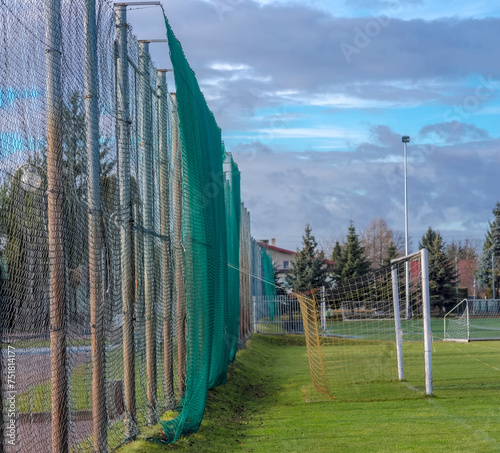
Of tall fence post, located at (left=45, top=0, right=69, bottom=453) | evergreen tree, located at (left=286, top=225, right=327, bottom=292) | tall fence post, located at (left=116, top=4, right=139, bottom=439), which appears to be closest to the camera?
tall fence post, located at (left=45, top=0, right=69, bottom=453)

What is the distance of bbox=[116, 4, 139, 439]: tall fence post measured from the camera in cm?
766

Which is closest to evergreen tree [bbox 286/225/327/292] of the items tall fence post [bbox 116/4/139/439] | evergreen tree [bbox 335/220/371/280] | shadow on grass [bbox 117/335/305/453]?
evergreen tree [bbox 335/220/371/280]

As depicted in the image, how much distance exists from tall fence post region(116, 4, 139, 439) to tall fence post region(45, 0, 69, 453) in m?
2.35

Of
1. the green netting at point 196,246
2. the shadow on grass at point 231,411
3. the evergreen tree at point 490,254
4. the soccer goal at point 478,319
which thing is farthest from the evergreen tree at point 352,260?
the green netting at point 196,246

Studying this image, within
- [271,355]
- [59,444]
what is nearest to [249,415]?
[59,444]

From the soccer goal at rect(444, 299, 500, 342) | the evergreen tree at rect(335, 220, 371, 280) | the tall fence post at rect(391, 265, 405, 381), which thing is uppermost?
the evergreen tree at rect(335, 220, 371, 280)

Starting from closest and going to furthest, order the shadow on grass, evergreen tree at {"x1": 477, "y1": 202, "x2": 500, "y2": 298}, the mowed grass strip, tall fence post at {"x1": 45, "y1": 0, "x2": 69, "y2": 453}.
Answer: tall fence post at {"x1": 45, "y1": 0, "x2": 69, "y2": 453} < the shadow on grass < the mowed grass strip < evergreen tree at {"x1": 477, "y1": 202, "x2": 500, "y2": 298}

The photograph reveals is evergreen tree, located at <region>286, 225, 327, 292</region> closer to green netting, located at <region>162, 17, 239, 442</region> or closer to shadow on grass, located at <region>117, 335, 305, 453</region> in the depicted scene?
shadow on grass, located at <region>117, 335, 305, 453</region>

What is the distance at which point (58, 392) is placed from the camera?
5.21 meters

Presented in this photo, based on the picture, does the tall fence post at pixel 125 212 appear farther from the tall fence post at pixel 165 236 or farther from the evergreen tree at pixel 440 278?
the evergreen tree at pixel 440 278

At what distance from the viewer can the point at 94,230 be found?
20.5ft

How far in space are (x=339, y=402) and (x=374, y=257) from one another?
77.4 m

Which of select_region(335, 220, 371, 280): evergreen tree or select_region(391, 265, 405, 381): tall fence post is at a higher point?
select_region(335, 220, 371, 280): evergreen tree

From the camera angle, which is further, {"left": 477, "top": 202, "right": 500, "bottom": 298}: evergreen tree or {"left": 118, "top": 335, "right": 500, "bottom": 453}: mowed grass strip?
{"left": 477, "top": 202, "right": 500, "bottom": 298}: evergreen tree
